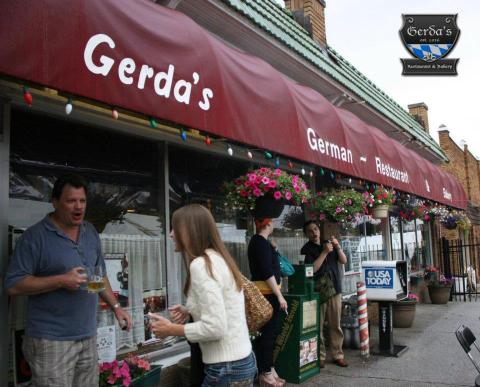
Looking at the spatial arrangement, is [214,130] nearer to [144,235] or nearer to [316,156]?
[144,235]

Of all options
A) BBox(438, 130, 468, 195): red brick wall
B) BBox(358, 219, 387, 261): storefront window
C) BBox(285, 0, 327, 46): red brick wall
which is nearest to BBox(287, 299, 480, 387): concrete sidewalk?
BBox(358, 219, 387, 261): storefront window

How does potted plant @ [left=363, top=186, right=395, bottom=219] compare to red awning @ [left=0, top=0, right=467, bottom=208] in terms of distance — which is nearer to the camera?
red awning @ [left=0, top=0, right=467, bottom=208]

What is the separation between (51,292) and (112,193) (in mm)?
1602

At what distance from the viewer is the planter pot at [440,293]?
12.1 metres

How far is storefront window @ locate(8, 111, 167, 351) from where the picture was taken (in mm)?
3652

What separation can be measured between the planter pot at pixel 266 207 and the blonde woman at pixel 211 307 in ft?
7.95

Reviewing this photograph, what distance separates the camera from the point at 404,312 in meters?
8.66

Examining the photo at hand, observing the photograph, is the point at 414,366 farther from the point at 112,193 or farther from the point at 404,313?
the point at 112,193

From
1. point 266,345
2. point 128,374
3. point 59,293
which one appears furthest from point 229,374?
point 266,345

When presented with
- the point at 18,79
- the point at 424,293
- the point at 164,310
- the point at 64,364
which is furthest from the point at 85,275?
the point at 424,293

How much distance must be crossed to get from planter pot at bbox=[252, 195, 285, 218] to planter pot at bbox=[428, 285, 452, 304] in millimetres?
8856

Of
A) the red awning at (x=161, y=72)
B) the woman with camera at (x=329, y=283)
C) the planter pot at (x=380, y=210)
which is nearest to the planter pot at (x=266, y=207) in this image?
the red awning at (x=161, y=72)

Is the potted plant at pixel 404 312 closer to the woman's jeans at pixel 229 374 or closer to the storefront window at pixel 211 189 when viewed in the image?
the storefront window at pixel 211 189

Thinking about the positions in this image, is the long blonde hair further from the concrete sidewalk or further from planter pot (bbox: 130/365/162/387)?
the concrete sidewalk
